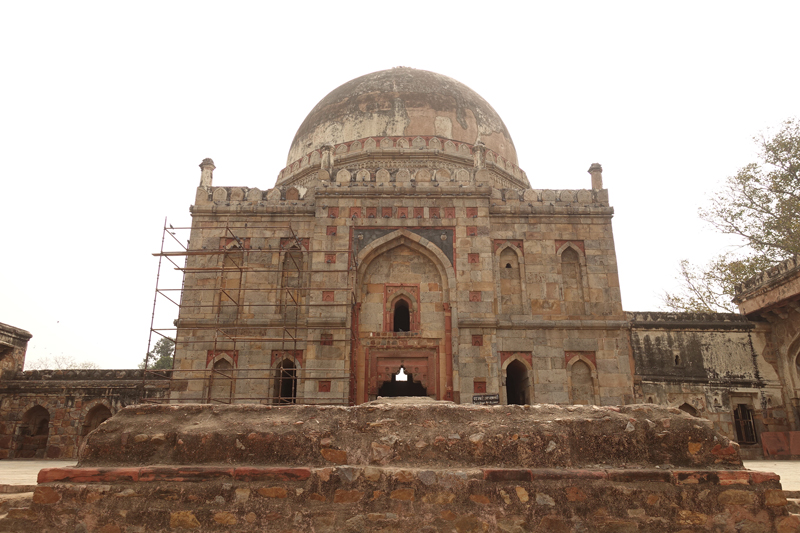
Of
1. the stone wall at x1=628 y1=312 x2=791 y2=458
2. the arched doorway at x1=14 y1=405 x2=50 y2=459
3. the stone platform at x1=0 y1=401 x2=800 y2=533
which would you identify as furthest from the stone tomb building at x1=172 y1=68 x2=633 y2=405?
the stone platform at x1=0 y1=401 x2=800 y2=533

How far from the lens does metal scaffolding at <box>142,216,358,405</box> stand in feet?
38.4

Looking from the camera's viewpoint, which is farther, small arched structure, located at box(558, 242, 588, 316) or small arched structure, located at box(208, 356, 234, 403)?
small arched structure, located at box(558, 242, 588, 316)

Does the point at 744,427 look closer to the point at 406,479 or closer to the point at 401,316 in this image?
the point at 401,316

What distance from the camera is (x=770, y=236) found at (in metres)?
17.6

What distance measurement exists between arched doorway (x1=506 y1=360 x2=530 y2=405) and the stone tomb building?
0.05 meters

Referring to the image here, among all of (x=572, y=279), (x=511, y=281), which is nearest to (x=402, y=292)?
(x=511, y=281)

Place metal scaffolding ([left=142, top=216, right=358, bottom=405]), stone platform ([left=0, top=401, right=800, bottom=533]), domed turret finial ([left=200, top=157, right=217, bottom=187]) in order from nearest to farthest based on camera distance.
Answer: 1. stone platform ([left=0, top=401, right=800, bottom=533])
2. metal scaffolding ([left=142, top=216, right=358, bottom=405])
3. domed turret finial ([left=200, top=157, right=217, bottom=187])

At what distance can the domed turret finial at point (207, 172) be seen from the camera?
1388 cm

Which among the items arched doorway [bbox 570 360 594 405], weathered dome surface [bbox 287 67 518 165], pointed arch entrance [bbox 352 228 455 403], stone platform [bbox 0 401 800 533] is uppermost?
weathered dome surface [bbox 287 67 518 165]

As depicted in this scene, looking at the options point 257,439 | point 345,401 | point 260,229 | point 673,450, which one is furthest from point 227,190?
point 673,450

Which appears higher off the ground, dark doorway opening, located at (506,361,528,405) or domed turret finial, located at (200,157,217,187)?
domed turret finial, located at (200,157,217,187)

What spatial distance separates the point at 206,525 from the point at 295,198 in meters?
10.4

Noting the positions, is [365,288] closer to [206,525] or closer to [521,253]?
[521,253]

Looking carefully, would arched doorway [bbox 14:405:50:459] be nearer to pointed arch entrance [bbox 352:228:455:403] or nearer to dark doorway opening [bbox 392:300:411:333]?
pointed arch entrance [bbox 352:228:455:403]
